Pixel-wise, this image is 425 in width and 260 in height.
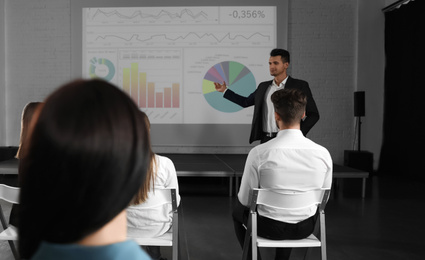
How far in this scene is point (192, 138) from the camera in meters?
6.59

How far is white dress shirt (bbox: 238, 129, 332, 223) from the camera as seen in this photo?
1908 mm

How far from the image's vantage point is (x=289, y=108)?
6.82ft

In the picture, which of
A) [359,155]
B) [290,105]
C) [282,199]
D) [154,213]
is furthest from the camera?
[359,155]

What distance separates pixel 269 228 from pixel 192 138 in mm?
4715

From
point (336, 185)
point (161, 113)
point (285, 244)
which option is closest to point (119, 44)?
point (161, 113)

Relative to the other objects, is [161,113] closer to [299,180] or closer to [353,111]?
[353,111]

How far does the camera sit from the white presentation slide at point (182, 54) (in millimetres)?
6438

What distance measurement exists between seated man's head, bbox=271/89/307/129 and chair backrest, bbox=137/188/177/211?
652mm

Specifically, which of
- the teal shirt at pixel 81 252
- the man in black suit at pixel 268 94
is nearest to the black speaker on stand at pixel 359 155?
the man in black suit at pixel 268 94

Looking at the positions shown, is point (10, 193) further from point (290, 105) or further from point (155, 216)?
point (290, 105)

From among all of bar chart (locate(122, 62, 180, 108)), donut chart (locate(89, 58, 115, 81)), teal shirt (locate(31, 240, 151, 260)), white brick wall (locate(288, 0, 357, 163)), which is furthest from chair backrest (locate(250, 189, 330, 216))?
donut chart (locate(89, 58, 115, 81))

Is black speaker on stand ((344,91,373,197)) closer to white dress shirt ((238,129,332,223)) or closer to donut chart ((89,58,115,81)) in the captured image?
donut chart ((89,58,115,81))

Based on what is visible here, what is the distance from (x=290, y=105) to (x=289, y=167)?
0.35m

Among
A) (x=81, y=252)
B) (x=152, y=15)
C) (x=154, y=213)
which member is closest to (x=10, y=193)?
(x=154, y=213)
